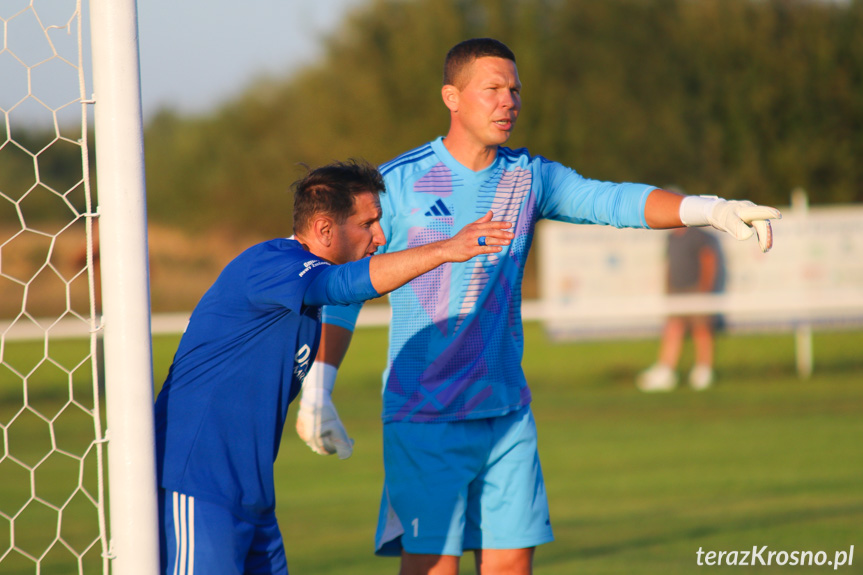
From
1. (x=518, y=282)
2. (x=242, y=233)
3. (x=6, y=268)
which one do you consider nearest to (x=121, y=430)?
(x=518, y=282)

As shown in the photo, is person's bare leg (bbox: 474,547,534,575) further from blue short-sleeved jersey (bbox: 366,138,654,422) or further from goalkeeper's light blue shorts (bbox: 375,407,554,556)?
blue short-sleeved jersey (bbox: 366,138,654,422)

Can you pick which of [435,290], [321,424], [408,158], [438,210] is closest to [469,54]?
[408,158]

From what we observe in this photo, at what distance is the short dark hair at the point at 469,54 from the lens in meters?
3.87

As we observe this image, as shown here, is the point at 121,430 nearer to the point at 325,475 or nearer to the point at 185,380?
the point at 185,380

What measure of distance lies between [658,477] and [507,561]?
4.36 meters

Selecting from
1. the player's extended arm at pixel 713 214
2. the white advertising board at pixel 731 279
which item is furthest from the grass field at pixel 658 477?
the player's extended arm at pixel 713 214

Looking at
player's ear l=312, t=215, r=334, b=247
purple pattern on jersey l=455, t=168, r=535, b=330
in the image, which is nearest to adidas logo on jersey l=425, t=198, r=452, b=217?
purple pattern on jersey l=455, t=168, r=535, b=330

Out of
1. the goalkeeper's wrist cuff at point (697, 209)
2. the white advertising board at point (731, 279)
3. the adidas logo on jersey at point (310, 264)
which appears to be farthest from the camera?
the white advertising board at point (731, 279)

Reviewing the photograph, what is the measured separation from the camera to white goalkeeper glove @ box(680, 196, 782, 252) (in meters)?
3.17

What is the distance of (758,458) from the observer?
27.8 ft

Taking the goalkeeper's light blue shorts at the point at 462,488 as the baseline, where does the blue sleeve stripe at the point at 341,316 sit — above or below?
above

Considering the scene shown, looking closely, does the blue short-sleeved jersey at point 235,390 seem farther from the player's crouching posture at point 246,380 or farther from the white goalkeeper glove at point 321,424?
the white goalkeeper glove at point 321,424

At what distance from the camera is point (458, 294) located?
3.81 meters

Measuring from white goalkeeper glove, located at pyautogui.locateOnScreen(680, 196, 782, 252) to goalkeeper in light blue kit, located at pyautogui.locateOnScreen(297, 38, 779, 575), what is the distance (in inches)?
12.5
